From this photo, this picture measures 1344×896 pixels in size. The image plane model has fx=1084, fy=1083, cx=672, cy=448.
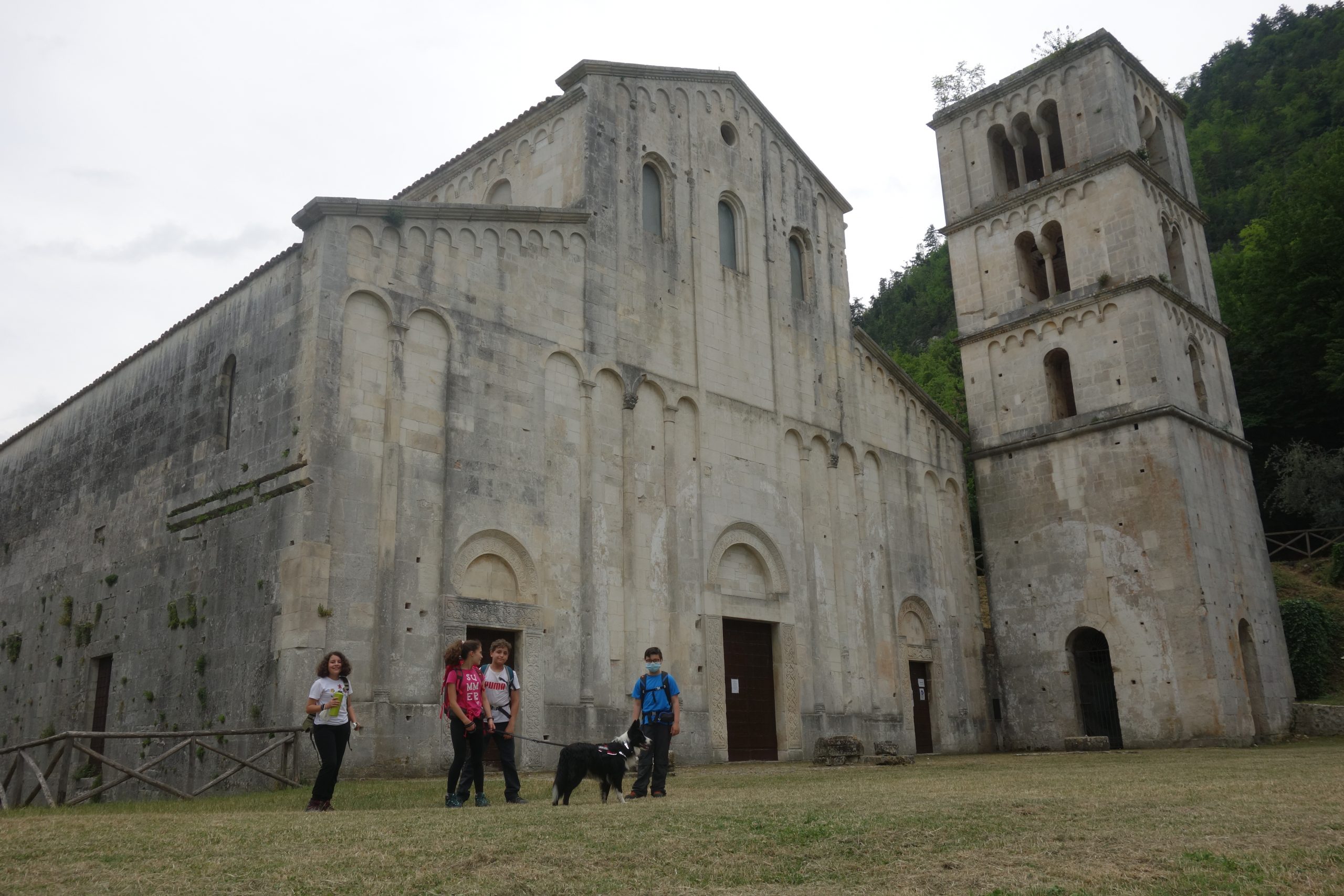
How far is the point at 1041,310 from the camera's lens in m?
28.4

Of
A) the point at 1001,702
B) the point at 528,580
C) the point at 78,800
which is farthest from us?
the point at 1001,702

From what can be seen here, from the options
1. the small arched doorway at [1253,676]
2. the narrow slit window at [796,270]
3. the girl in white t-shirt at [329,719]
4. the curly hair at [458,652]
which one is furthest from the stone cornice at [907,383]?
the girl in white t-shirt at [329,719]

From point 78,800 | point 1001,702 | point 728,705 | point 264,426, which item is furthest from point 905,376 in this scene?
point 78,800

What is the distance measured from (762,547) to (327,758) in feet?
42.9

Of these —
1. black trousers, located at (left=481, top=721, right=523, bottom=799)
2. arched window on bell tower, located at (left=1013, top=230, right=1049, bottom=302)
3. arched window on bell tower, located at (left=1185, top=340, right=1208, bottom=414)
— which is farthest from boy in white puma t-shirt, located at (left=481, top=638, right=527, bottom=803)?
arched window on bell tower, located at (left=1185, top=340, right=1208, bottom=414)

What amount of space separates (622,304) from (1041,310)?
12538mm

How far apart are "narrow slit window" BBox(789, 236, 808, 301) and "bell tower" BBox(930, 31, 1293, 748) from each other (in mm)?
5997

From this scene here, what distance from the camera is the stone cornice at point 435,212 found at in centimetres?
1766

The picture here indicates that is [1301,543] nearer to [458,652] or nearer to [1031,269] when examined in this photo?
[1031,269]

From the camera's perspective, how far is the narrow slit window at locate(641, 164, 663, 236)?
2328 cm

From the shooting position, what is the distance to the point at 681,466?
861 inches

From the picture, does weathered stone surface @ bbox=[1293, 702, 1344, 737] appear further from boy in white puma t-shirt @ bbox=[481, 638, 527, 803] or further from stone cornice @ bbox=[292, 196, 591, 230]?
boy in white puma t-shirt @ bbox=[481, 638, 527, 803]

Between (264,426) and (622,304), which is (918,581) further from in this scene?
(264,426)

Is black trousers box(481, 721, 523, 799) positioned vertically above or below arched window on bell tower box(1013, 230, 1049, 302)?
below
